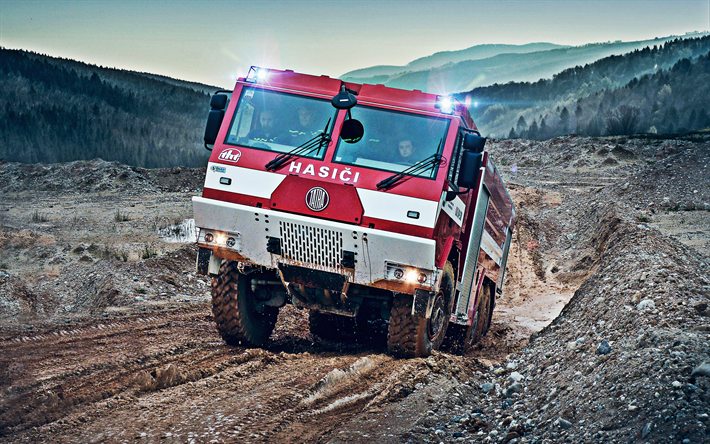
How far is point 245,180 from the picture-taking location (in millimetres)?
7773

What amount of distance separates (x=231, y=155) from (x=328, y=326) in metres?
4.02

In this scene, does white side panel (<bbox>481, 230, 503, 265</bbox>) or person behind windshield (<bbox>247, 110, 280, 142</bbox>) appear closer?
person behind windshield (<bbox>247, 110, 280, 142</bbox>)

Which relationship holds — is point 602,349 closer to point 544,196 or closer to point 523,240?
point 523,240

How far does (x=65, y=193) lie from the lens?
3684 centimetres

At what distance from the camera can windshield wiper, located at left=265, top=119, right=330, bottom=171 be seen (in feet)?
25.5

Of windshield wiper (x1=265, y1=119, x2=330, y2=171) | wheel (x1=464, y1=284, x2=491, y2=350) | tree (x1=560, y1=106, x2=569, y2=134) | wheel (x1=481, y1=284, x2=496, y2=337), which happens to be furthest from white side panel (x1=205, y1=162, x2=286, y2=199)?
tree (x1=560, y1=106, x2=569, y2=134)

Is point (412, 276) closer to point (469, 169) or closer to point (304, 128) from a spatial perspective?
point (469, 169)

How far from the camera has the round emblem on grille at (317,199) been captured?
24.8 ft

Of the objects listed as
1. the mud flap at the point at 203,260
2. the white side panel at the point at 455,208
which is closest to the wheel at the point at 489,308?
the white side panel at the point at 455,208

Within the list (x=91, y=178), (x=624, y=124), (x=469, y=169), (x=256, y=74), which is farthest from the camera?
(x=624, y=124)

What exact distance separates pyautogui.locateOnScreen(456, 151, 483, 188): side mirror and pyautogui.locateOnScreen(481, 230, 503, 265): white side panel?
2712 millimetres

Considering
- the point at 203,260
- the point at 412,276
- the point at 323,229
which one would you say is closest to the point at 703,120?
the point at 412,276

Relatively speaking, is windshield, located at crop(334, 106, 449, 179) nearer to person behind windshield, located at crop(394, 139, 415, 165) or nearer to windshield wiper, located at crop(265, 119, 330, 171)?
person behind windshield, located at crop(394, 139, 415, 165)

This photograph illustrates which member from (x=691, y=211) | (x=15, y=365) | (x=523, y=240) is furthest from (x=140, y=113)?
(x=15, y=365)
